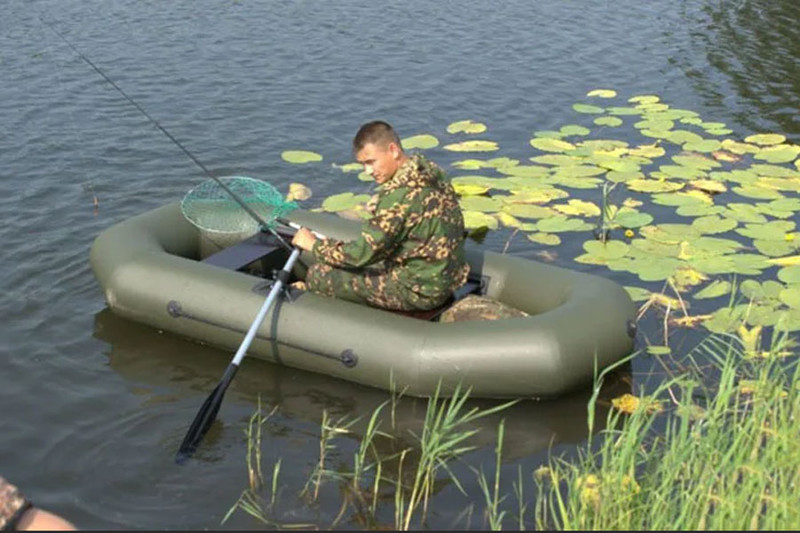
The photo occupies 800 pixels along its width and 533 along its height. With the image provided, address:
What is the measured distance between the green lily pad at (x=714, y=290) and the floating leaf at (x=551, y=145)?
7.42 ft

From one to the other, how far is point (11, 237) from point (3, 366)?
1412 mm

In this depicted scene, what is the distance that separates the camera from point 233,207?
6.07m

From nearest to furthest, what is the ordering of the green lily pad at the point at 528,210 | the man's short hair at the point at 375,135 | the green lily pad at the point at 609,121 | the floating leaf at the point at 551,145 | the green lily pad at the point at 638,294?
1. the man's short hair at the point at 375,135
2. the green lily pad at the point at 638,294
3. the green lily pad at the point at 528,210
4. the floating leaf at the point at 551,145
5. the green lily pad at the point at 609,121

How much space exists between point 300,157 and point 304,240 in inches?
105

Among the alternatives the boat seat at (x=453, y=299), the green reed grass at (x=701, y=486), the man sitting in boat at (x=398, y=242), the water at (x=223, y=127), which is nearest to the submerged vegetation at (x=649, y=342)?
the green reed grass at (x=701, y=486)

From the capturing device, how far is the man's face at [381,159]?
4.98 meters

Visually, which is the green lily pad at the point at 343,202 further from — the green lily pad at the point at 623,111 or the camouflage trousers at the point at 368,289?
the green lily pad at the point at 623,111

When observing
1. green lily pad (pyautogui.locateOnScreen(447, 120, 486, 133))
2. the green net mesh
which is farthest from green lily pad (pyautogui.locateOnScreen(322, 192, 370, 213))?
green lily pad (pyautogui.locateOnScreen(447, 120, 486, 133))

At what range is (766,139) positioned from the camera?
8211mm

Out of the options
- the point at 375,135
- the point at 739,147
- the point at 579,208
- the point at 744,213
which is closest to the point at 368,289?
the point at 375,135

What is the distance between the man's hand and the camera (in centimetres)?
529

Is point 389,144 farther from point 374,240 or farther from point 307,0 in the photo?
point 307,0

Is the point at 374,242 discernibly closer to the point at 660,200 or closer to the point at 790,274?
the point at 790,274

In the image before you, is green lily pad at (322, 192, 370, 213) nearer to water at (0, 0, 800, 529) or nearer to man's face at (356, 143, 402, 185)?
water at (0, 0, 800, 529)
